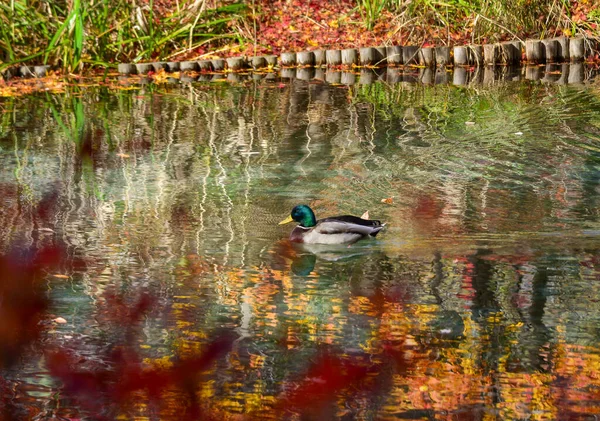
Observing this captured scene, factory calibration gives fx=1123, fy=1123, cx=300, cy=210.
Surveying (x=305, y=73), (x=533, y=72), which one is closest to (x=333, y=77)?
(x=305, y=73)

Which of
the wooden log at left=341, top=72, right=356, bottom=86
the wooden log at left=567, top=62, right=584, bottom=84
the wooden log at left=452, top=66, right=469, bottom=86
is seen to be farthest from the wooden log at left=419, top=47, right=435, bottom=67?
the wooden log at left=567, top=62, right=584, bottom=84

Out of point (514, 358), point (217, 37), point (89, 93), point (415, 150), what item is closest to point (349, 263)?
point (514, 358)

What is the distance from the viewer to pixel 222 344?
2.90 meters

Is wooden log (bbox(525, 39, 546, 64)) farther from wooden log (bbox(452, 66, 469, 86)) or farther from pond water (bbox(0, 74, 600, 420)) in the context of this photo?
pond water (bbox(0, 74, 600, 420))

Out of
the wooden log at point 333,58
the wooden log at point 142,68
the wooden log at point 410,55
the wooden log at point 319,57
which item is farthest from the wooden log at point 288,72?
the wooden log at point 142,68

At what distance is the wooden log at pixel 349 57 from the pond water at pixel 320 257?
380 cm

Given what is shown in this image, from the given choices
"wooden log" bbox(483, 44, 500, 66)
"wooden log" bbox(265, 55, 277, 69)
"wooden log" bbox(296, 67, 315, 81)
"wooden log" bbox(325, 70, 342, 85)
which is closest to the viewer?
"wooden log" bbox(325, 70, 342, 85)

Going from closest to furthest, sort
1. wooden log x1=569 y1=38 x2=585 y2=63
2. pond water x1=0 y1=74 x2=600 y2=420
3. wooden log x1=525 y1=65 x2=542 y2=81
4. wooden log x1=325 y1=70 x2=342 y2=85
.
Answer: pond water x1=0 y1=74 x2=600 y2=420, wooden log x1=525 y1=65 x2=542 y2=81, wooden log x1=325 y1=70 x2=342 y2=85, wooden log x1=569 y1=38 x2=585 y2=63

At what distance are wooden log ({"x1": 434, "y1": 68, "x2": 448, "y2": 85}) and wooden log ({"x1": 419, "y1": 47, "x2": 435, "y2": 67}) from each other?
27 centimetres

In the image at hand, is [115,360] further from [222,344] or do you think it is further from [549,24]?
[549,24]

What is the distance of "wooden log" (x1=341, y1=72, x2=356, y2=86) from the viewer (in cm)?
1599

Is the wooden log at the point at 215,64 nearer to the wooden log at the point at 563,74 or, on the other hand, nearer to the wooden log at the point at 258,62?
the wooden log at the point at 258,62

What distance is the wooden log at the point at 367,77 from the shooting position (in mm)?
15969

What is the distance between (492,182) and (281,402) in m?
4.81
